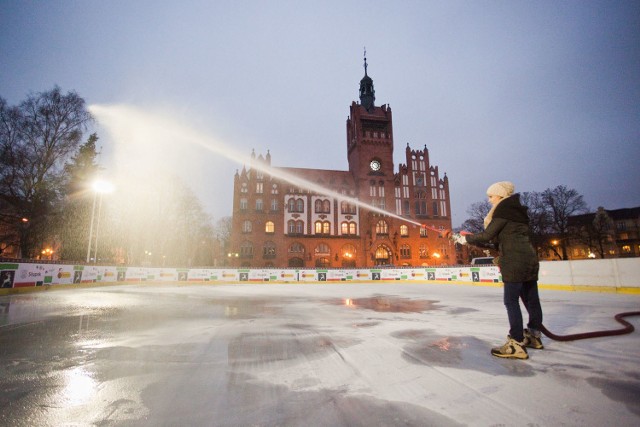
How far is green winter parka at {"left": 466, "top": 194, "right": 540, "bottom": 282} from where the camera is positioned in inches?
135

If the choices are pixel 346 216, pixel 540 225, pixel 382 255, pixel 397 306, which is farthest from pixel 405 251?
pixel 397 306

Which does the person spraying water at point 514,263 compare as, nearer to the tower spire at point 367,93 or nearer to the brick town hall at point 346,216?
the brick town hall at point 346,216

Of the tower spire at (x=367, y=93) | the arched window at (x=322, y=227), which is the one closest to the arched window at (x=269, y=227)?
the arched window at (x=322, y=227)

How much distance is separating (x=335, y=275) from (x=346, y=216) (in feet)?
60.7

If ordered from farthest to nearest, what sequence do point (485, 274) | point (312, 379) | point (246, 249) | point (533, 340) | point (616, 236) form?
point (616, 236)
point (246, 249)
point (485, 274)
point (533, 340)
point (312, 379)

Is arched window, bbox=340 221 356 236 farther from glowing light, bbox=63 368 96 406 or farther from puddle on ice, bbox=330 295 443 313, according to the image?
glowing light, bbox=63 368 96 406

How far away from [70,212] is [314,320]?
26548 millimetres

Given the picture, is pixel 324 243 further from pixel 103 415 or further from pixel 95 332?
pixel 103 415

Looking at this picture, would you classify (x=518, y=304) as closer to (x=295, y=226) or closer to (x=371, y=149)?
(x=295, y=226)

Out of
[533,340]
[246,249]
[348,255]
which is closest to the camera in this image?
[533,340]

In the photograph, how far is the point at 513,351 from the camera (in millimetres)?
3264

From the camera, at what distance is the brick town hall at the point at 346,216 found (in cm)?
4309

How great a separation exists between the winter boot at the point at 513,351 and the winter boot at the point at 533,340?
1.62 ft

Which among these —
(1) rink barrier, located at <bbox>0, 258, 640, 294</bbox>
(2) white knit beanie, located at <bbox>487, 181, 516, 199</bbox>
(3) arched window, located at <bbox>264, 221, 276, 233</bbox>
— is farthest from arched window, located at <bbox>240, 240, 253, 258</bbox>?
(2) white knit beanie, located at <bbox>487, 181, 516, 199</bbox>
